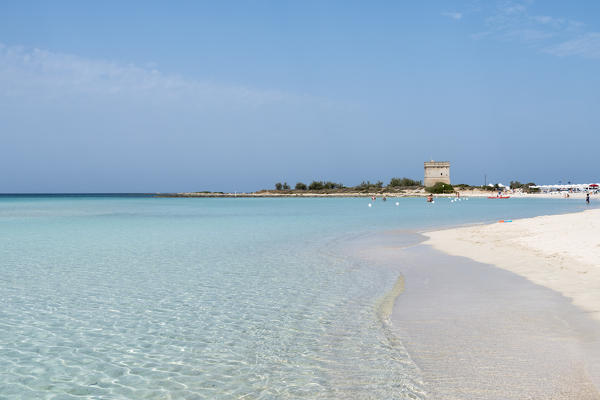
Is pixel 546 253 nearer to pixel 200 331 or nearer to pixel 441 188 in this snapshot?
pixel 200 331

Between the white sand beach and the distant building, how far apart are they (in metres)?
142

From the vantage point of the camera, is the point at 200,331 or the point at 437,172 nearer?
the point at 200,331

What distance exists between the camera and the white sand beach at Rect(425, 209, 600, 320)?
9.65 metres

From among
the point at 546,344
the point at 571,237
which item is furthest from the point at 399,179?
the point at 546,344

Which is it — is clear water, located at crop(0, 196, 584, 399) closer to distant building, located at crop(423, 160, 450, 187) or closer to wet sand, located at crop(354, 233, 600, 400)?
wet sand, located at crop(354, 233, 600, 400)

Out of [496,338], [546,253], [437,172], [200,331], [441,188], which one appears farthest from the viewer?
[437,172]

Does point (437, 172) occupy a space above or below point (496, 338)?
above

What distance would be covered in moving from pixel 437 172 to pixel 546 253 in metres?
153

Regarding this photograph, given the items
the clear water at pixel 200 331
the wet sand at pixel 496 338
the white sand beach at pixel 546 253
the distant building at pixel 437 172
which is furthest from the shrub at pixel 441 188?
the wet sand at pixel 496 338

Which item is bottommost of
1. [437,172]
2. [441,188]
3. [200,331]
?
[200,331]

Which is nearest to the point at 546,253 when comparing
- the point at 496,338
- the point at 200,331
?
the point at 496,338

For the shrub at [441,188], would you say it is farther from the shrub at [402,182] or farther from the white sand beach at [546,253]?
the white sand beach at [546,253]

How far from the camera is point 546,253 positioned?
14.4m

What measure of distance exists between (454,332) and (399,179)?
185765mm
